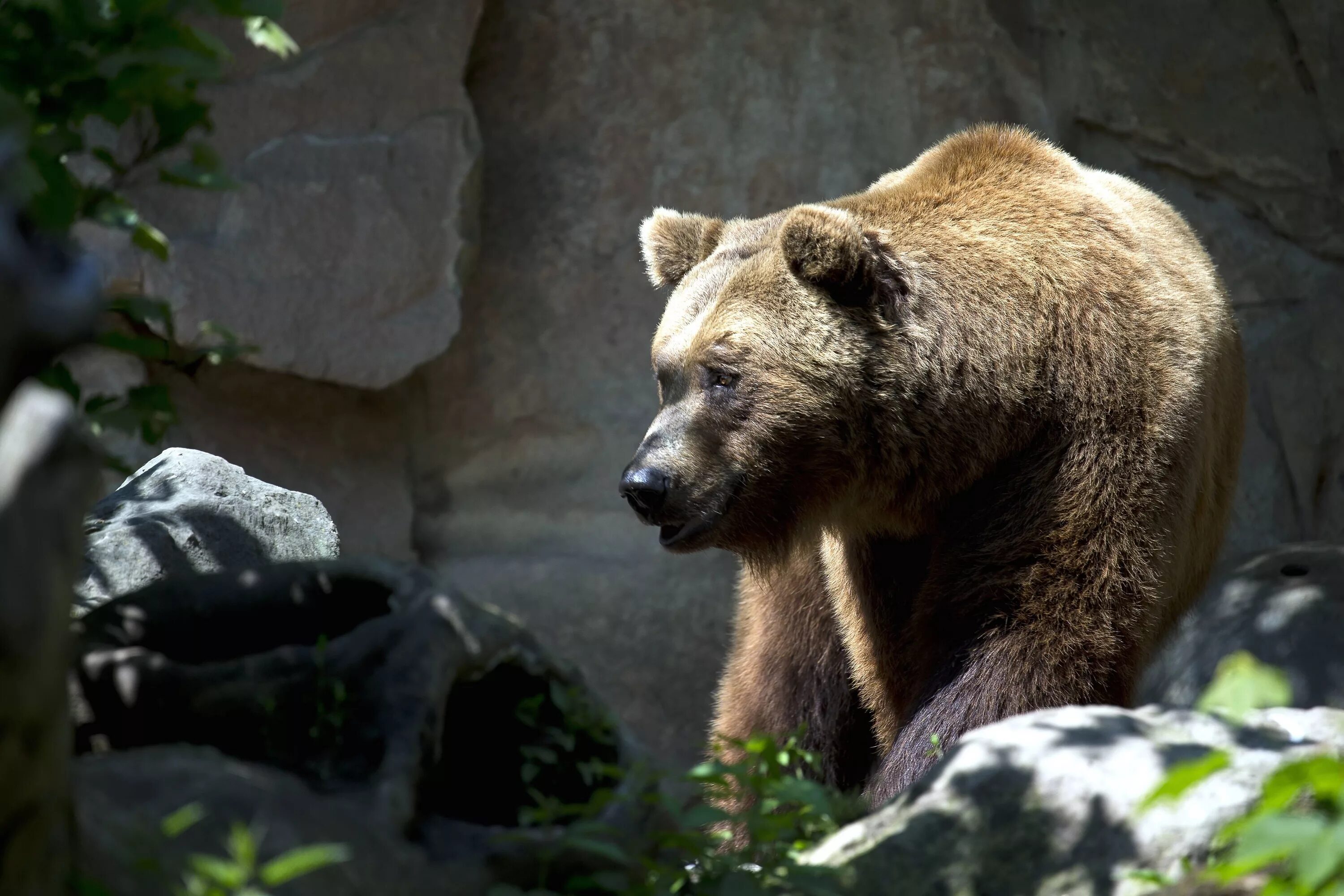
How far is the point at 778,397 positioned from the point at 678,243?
32.6 inches

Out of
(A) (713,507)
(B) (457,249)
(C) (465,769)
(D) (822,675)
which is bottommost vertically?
(D) (822,675)

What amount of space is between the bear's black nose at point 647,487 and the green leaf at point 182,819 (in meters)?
2.41

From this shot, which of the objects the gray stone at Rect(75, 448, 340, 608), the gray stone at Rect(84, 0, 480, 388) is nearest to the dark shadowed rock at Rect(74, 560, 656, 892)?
the gray stone at Rect(75, 448, 340, 608)

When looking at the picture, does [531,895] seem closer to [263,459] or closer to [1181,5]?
[263,459]

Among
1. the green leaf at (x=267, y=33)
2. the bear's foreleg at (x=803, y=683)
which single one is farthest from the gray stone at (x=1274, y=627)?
the green leaf at (x=267, y=33)

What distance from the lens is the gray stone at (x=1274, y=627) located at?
6.25 m

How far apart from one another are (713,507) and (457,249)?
11.5 feet

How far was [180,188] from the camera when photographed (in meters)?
7.07

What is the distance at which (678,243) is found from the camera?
16.4 feet

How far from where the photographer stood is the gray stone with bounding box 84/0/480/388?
7.18 metres

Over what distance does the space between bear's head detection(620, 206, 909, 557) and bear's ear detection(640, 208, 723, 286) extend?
0.46 meters

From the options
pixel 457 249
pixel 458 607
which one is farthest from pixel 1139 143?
pixel 458 607

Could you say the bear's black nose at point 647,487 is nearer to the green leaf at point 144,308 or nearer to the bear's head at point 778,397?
the bear's head at point 778,397

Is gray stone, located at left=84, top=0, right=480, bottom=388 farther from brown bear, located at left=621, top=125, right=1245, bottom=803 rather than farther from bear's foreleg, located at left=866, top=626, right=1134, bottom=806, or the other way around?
bear's foreleg, located at left=866, top=626, right=1134, bottom=806
